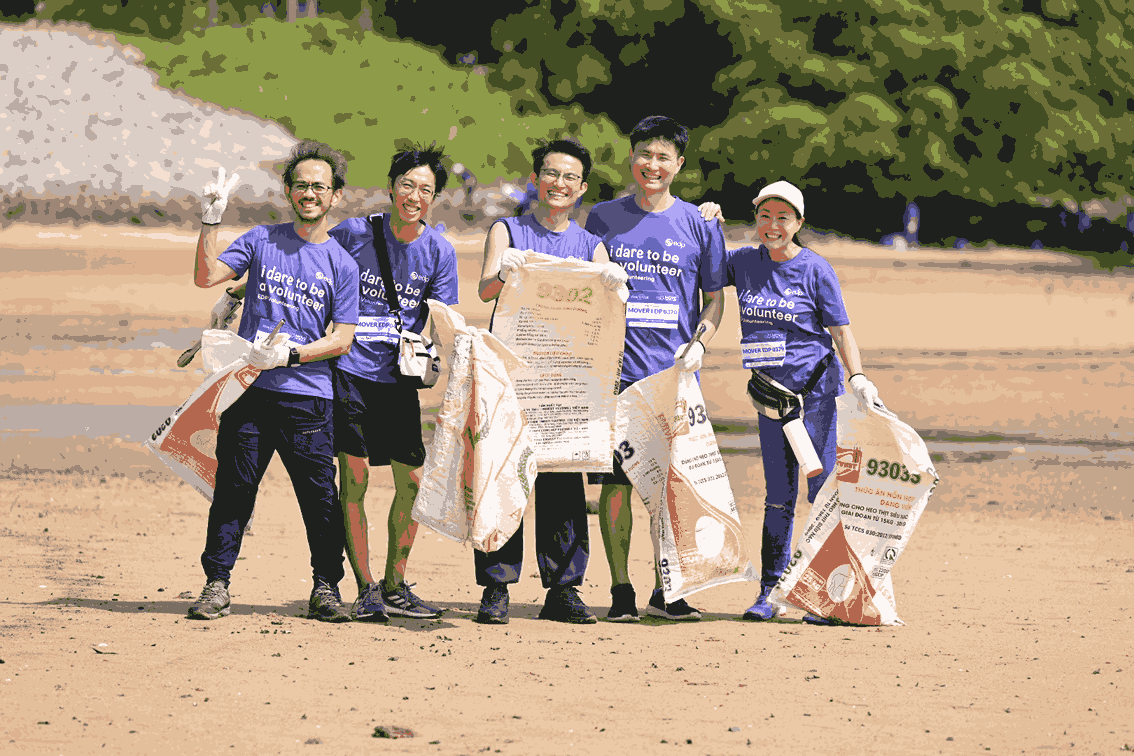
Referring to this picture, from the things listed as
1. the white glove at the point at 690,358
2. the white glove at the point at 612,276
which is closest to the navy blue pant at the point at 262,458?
the white glove at the point at 612,276

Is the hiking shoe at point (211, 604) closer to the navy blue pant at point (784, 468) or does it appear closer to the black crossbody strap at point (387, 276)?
the black crossbody strap at point (387, 276)

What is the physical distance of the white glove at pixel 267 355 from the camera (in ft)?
17.8

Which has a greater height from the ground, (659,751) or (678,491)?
(678,491)

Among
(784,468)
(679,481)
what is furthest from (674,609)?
(784,468)

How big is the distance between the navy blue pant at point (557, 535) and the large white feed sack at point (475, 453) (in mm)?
209

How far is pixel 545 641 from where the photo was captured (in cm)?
562

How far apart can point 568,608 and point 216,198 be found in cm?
225

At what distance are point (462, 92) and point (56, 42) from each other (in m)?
9.65

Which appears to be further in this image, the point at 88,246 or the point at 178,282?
the point at 88,246

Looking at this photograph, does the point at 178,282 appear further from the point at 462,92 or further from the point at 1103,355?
the point at 1103,355

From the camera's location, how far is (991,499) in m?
10.2

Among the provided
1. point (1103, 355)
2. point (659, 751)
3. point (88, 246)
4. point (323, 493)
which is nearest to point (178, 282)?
point (88, 246)

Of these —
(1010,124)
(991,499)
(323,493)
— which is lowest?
(991,499)

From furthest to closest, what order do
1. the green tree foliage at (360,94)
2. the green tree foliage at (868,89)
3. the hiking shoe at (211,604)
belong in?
the green tree foliage at (868,89), the green tree foliage at (360,94), the hiking shoe at (211,604)
